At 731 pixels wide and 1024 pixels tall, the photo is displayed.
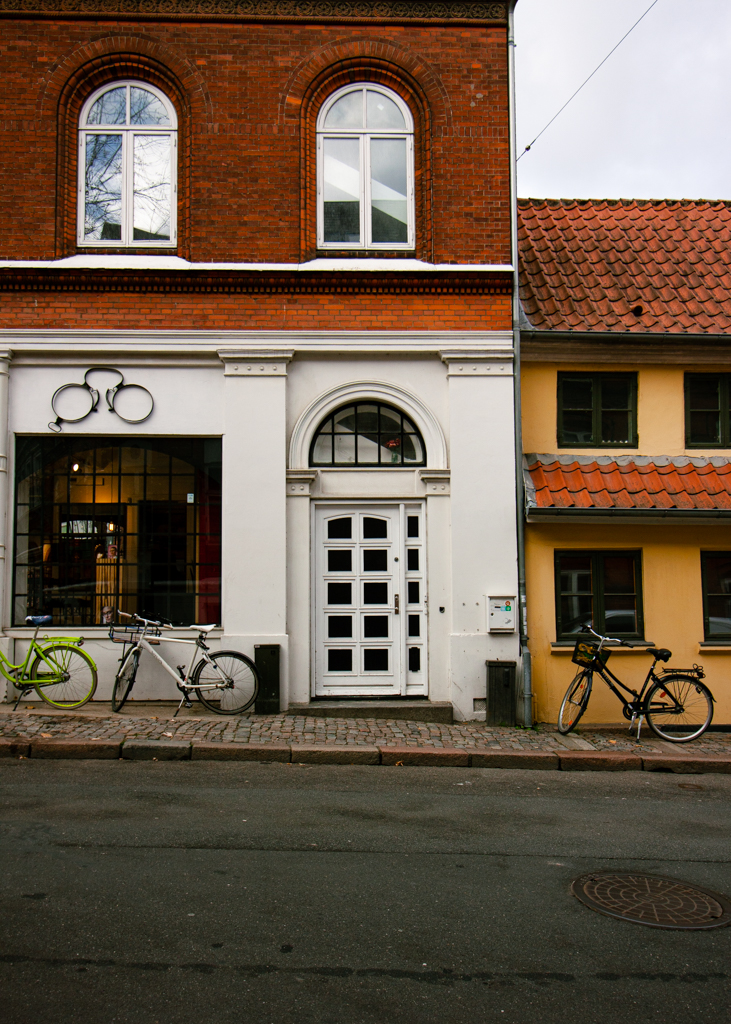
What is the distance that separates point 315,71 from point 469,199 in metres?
2.53

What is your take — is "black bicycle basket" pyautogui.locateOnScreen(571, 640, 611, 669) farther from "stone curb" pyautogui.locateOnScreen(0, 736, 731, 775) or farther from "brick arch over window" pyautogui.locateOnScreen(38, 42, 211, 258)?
"brick arch over window" pyautogui.locateOnScreen(38, 42, 211, 258)

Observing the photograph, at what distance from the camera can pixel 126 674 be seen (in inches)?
380

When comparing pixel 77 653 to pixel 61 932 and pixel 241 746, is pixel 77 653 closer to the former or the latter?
pixel 241 746

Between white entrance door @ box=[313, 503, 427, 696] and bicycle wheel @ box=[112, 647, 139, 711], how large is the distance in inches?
84.8

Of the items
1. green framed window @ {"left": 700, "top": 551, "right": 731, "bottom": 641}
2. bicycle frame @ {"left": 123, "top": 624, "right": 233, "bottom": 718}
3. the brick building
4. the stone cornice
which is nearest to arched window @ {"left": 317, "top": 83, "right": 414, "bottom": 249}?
the brick building

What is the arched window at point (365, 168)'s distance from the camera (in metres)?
10.8

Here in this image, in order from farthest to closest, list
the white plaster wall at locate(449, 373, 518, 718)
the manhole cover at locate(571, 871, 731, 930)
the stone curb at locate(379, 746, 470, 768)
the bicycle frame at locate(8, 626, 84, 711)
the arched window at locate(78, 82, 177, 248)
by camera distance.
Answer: the arched window at locate(78, 82, 177, 248)
the white plaster wall at locate(449, 373, 518, 718)
the bicycle frame at locate(8, 626, 84, 711)
the stone curb at locate(379, 746, 470, 768)
the manhole cover at locate(571, 871, 731, 930)

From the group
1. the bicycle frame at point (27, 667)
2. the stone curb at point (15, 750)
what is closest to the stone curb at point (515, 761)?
the stone curb at point (15, 750)

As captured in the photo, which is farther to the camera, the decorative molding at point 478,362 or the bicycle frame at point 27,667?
the decorative molding at point 478,362

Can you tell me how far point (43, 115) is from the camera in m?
10.4

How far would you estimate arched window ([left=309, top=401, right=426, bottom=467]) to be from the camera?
416 inches

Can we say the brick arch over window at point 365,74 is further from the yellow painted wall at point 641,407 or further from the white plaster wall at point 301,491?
the yellow painted wall at point 641,407

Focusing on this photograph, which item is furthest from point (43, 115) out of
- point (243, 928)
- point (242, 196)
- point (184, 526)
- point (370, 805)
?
point (243, 928)

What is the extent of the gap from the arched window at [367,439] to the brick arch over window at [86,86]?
112 inches
